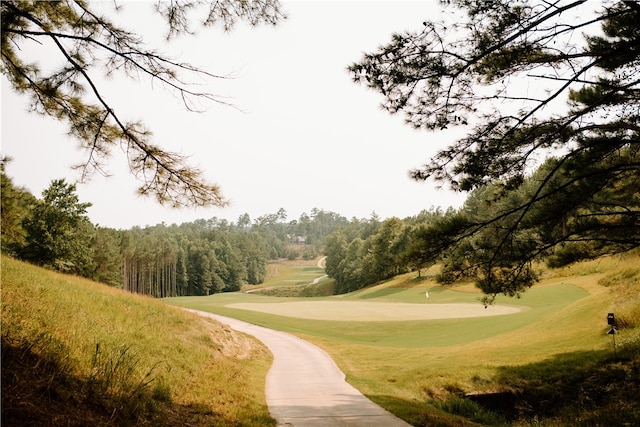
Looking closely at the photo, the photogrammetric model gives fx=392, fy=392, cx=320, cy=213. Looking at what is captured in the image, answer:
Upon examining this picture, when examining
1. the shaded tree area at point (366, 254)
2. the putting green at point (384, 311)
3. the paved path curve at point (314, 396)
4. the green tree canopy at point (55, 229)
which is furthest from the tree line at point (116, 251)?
the shaded tree area at point (366, 254)

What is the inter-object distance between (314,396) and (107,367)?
19.1 feet

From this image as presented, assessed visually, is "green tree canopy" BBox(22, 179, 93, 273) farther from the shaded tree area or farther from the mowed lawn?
the shaded tree area

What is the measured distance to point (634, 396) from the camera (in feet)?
31.3

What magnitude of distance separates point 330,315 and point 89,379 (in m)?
28.1

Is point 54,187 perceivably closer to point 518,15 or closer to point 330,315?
point 330,315

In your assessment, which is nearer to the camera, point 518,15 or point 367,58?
point 518,15

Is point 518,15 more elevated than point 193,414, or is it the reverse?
point 518,15

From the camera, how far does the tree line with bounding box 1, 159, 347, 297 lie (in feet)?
22.0

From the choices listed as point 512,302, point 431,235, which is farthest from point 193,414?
point 512,302

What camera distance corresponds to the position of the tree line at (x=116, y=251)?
6.70m

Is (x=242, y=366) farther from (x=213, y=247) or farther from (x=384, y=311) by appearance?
(x=213, y=247)

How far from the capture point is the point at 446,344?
67.3 feet

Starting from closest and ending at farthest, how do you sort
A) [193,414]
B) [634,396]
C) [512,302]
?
1. [193,414]
2. [634,396]
3. [512,302]

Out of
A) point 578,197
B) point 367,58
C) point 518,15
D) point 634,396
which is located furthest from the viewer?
point 634,396
